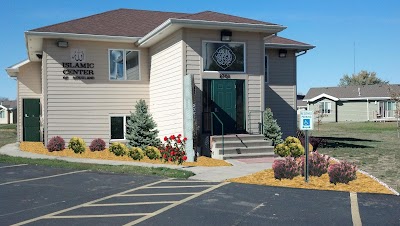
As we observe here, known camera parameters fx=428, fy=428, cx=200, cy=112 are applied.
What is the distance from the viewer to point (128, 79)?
19.9m

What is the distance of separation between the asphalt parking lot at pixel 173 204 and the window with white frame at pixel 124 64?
9.19 meters

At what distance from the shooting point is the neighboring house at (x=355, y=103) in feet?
171

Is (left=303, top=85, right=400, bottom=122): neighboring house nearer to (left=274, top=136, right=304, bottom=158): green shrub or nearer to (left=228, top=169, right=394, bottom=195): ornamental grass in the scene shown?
(left=274, top=136, right=304, bottom=158): green shrub

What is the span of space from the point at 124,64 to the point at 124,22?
2729mm

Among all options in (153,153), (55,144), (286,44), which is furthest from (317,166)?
(286,44)

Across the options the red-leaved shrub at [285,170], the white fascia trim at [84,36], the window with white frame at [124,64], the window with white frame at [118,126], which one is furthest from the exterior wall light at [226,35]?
the red-leaved shrub at [285,170]

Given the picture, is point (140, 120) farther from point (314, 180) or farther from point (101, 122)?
point (314, 180)

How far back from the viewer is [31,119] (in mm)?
23578

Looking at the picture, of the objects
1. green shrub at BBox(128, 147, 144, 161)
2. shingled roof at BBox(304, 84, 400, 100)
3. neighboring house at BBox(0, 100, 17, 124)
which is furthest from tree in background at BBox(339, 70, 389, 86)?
green shrub at BBox(128, 147, 144, 161)

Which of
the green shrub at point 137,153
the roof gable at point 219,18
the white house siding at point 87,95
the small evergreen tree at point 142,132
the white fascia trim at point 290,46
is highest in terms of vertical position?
the roof gable at point 219,18

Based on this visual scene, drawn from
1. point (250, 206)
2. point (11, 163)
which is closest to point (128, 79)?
point (11, 163)

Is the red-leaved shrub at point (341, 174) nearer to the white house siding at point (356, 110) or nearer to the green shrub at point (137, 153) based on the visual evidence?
the green shrub at point (137, 153)

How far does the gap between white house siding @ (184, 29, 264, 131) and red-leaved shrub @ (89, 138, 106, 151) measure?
4.63 m

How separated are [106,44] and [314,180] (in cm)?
1216
